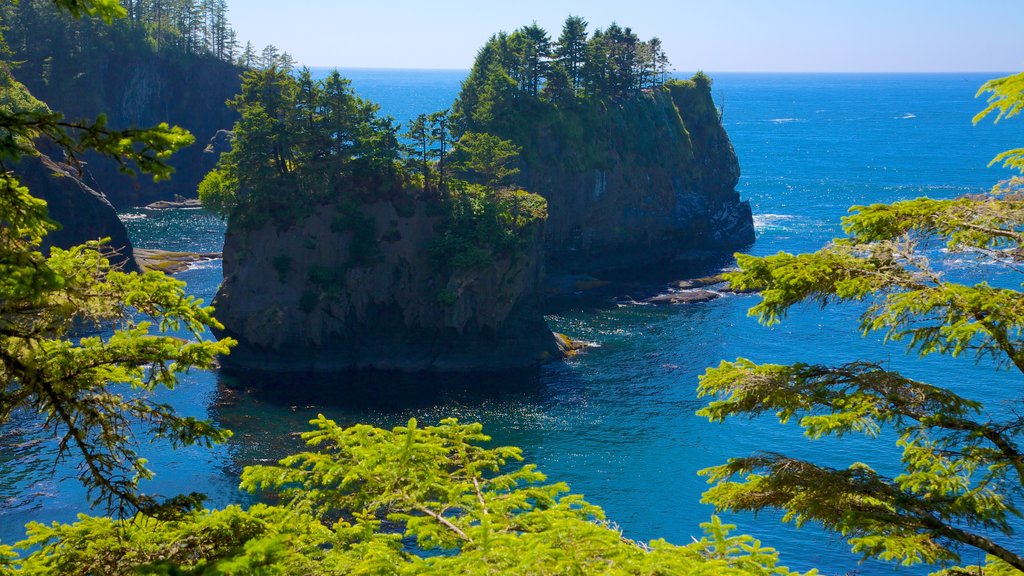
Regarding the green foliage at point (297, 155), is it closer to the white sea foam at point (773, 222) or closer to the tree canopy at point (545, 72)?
the tree canopy at point (545, 72)

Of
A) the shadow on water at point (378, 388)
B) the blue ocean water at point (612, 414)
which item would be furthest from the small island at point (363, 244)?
the blue ocean water at point (612, 414)

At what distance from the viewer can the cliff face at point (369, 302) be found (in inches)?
2704

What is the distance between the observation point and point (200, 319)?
13742 mm

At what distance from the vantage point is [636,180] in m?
105

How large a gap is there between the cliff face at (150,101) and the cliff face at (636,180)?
62403mm

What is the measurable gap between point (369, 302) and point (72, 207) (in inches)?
1520

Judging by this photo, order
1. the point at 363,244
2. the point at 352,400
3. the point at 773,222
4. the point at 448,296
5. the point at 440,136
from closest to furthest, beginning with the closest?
the point at 352,400
the point at 448,296
the point at 363,244
the point at 440,136
the point at 773,222

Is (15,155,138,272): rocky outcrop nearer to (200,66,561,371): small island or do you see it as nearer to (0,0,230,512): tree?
(200,66,561,371): small island

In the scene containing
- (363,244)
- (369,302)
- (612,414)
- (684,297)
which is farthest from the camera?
(684,297)

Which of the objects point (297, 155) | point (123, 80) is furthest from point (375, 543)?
point (123, 80)

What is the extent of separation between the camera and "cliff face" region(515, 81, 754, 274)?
9781 cm

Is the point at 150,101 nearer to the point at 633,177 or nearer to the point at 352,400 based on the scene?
the point at 633,177

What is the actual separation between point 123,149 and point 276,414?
4979 cm

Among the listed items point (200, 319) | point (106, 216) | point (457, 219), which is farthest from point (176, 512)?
point (106, 216)
